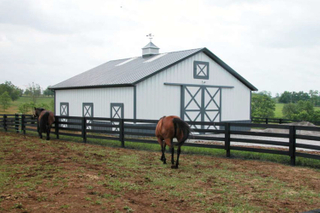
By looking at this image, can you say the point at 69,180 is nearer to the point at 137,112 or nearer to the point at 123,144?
the point at 123,144

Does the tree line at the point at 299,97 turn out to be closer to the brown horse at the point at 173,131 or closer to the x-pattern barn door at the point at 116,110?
the x-pattern barn door at the point at 116,110

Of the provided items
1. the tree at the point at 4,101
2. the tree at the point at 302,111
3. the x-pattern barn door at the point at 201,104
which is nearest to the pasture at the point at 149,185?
the x-pattern barn door at the point at 201,104

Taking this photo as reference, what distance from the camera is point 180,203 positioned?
543 centimetres

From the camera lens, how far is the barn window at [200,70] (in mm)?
19622

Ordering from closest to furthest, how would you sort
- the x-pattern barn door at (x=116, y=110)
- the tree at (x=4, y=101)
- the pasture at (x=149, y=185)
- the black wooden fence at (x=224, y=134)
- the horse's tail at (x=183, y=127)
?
the pasture at (x=149, y=185), the horse's tail at (x=183, y=127), the black wooden fence at (x=224, y=134), the x-pattern barn door at (x=116, y=110), the tree at (x=4, y=101)

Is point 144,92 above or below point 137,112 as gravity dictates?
above

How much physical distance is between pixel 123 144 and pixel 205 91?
896cm

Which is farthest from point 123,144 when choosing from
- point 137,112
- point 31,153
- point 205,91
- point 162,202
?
point 205,91

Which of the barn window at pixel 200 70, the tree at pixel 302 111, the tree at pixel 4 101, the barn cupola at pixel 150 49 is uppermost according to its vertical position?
the barn cupola at pixel 150 49

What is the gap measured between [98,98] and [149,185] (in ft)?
45.3

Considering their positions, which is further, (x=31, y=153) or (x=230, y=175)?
(x=31, y=153)

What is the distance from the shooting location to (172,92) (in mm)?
18453

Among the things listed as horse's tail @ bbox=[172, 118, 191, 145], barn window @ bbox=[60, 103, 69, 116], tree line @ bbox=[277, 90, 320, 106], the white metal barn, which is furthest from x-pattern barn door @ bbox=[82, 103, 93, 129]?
tree line @ bbox=[277, 90, 320, 106]

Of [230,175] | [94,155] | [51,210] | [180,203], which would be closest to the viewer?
[51,210]
